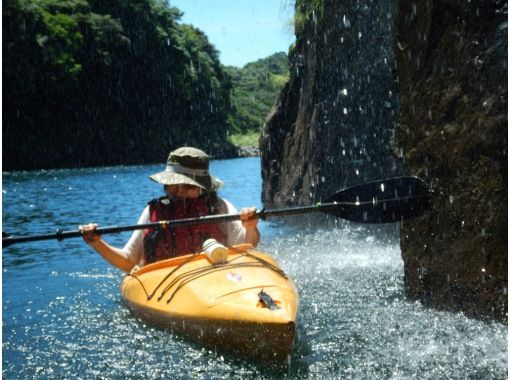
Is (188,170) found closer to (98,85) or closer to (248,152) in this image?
(98,85)

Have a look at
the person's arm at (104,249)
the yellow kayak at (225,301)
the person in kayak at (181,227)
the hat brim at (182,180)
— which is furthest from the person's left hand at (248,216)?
the person's arm at (104,249)

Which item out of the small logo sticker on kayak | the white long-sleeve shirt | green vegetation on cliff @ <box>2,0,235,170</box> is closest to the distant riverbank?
green vegetation on cliff @ <box>2,0,235,170</box>

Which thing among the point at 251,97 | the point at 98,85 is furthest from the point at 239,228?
the point at 251,97

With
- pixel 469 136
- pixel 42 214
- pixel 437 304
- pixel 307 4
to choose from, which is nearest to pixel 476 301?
pixel 437 304

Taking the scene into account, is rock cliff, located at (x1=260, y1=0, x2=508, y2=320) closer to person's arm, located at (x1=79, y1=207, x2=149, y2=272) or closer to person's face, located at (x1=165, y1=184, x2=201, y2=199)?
person's face, located at (x1=165, y1=184, x2=201, y2=199)

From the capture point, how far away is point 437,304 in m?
4.99

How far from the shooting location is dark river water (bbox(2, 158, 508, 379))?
13.6 ft

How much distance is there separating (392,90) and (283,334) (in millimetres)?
8768

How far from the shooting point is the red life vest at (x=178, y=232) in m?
5.34

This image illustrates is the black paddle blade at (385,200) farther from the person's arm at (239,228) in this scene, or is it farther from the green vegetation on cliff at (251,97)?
the green vegetation on cliff at (251,97)

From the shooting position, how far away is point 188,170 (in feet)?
17.1

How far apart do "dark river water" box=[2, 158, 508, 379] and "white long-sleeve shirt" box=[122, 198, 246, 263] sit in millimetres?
469

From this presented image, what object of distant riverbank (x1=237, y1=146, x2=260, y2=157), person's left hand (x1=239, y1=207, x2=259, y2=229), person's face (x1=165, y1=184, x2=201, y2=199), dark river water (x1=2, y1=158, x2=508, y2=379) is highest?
person's face (x1=165, y1=184, x2=201, y2=199)

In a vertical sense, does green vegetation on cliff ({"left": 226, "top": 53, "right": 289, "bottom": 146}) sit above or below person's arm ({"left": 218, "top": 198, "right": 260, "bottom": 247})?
above
